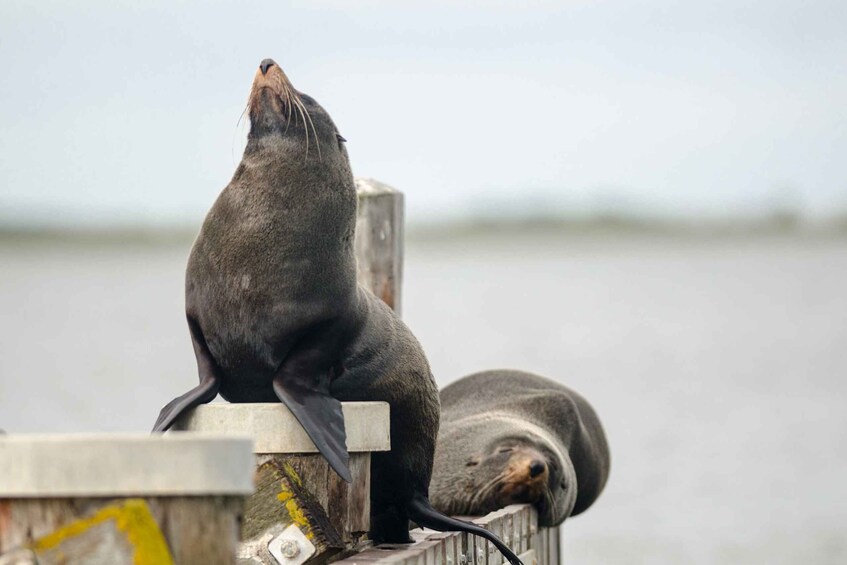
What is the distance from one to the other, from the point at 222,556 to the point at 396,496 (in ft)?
10.3

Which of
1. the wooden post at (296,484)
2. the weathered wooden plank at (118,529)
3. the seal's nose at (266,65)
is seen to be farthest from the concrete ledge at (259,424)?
the weathered wooden plank at (118,529)

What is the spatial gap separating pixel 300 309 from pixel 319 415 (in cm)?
45

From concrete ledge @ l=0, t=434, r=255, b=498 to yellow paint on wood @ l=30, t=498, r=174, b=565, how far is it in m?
0.03

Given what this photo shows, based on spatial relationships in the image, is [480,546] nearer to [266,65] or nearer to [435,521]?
[435,521]

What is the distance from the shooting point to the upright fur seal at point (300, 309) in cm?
575

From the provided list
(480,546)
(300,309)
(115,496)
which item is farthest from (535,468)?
(115,496)

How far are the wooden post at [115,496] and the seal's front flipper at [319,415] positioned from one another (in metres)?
2.24

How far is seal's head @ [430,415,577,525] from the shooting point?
8.32 meters

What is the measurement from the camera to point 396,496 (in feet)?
20.7

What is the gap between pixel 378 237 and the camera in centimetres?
911

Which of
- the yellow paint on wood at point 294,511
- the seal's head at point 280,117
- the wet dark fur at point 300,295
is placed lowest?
the yellow paint on wood at point 294,511

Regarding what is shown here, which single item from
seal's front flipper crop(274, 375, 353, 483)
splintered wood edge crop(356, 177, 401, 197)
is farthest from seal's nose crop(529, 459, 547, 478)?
seal's front flipper crop(274, 375, 353, 483)

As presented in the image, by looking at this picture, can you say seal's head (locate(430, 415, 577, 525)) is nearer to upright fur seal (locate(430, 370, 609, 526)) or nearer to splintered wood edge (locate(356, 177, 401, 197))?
upright fur seal (locate(430, 370, 609, 526))

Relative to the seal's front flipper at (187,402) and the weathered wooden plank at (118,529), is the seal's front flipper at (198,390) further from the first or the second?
the weathered wooden plank at (118,529)
